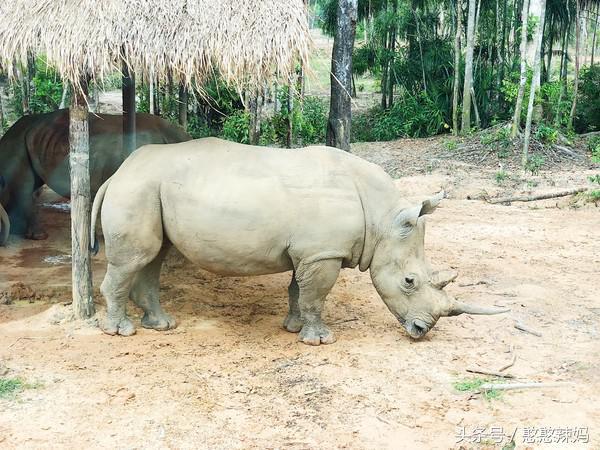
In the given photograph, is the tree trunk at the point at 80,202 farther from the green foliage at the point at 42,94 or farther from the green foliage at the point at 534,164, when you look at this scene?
the green foliage at the point at 42,94

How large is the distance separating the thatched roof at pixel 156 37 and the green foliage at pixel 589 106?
48.2 ft

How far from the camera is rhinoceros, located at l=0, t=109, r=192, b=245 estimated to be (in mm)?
8500

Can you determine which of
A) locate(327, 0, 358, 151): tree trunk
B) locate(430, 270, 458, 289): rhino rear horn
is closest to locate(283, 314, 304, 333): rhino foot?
locate(430, 270, 458, 289): rhino rear horn

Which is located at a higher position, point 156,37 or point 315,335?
point 156,37

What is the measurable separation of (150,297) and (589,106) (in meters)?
16.1

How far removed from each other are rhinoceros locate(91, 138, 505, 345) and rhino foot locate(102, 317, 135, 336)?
0.01 meters

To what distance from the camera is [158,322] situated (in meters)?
6.43

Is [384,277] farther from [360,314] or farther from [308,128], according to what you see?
[308,128]

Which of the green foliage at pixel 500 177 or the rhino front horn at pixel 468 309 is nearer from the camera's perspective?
the rhino front horn at pixel 468 309

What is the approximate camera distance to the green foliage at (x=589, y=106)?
18984 millimetres

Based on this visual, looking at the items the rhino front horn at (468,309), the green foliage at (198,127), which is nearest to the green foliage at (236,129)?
the green foliage at (198,127)

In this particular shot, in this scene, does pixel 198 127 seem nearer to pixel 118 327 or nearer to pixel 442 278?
pixel 118 327

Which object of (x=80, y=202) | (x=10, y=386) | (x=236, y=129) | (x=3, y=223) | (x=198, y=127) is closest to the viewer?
(x=10, y=386)

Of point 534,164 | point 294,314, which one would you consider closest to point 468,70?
point 534,164
